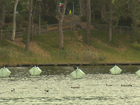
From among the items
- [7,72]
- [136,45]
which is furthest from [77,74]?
[136,45]

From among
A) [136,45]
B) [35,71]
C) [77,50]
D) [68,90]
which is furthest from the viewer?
[136,45]

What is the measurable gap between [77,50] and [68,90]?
98.8 feet

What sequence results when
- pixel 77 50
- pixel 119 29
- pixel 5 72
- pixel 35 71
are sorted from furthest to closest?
1. pixel 119 29
2. pixel 77 50
3. pixel 35 71
4. pixel 5 72

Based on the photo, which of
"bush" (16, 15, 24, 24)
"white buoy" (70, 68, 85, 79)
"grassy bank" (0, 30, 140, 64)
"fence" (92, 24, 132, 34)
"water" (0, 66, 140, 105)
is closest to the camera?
"water" (0, 66, 140, 105)

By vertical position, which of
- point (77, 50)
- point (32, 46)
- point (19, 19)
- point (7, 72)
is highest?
point (19, 19)

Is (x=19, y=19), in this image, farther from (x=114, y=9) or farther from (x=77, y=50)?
(x=114, y=9)

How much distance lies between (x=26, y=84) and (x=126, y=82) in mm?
7616

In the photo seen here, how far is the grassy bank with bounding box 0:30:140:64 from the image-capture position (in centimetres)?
4247

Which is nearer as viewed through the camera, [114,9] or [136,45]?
[136,45]

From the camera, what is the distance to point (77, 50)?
2112 inches

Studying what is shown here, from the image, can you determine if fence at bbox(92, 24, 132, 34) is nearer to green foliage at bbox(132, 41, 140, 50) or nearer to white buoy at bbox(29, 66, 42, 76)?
green foliage at bbox(132, 41, 140, 50)

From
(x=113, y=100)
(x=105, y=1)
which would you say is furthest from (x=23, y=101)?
(x=105, y=1)

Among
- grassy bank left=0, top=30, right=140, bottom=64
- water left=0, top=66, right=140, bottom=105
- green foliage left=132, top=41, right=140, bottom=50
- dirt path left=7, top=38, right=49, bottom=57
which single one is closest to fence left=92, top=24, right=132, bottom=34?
grassy bank left=0, top=30, right=140, bottom=64

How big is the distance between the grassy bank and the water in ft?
35.6
